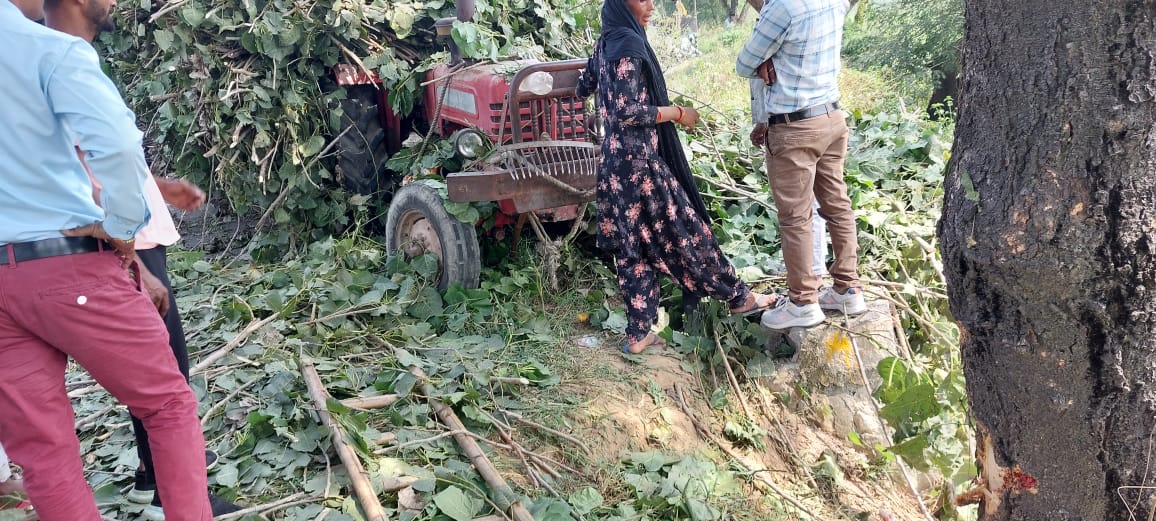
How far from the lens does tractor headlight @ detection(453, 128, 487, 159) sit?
14.4 ft

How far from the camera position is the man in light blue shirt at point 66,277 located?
185 centimetres

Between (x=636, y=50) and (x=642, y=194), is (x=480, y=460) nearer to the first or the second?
(x=642, y=194)

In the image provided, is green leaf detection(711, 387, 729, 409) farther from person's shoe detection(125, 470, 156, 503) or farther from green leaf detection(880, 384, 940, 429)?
person's shoe detection(125, 470, 156, 503)

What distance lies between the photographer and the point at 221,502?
2.64m

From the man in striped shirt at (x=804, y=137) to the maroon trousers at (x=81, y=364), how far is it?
2469mm

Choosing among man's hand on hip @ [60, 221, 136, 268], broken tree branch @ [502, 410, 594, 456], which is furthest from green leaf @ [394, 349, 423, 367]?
man's hand on hip @ [60, 221, 136, 268]

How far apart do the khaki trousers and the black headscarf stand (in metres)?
0.45

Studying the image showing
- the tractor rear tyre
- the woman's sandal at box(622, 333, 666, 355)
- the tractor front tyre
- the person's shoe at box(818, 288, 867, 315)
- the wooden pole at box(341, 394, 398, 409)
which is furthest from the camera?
the tractor rear tyre

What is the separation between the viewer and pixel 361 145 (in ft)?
17.7

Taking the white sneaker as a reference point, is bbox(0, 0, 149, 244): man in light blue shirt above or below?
above

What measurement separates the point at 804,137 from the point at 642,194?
764 millimetres

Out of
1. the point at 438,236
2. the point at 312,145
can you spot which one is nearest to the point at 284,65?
the point at 312,145

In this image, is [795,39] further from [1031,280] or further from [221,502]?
[221,502]

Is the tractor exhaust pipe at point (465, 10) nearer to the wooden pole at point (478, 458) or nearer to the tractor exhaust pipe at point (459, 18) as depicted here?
the tractor exhaust pipe at point (459, 18)
